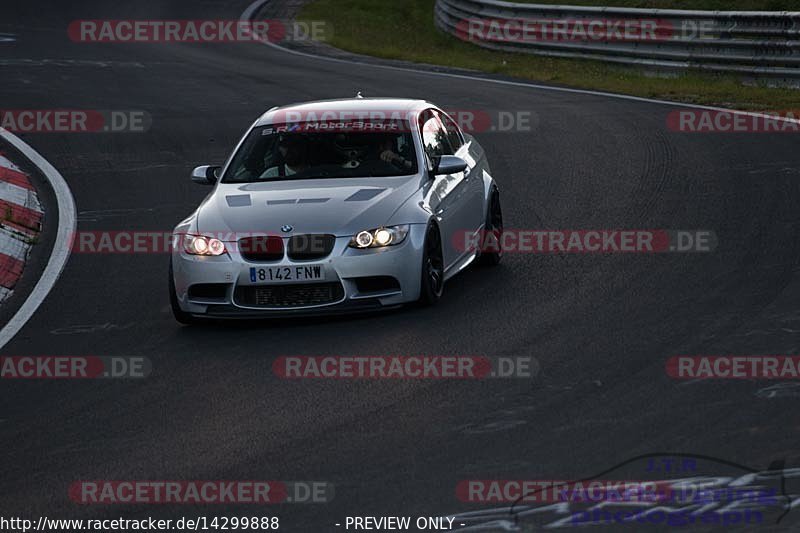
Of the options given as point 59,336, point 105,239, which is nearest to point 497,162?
point 105,239

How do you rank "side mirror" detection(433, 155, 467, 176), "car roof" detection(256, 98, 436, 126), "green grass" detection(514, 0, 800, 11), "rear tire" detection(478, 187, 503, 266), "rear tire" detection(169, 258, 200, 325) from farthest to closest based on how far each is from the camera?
"green grass" detection(514, 0, 800, 11)
"rear tire" detection(478, 187, 503, 266)
"car roof" detection(256, 98, 436, 126)
"side mirror" detection(433, 155, 467, 176)
"rear tire" detection(169, 258, 200, 325)

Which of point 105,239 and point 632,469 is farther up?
point 632,469

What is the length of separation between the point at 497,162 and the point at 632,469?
33.6 ft

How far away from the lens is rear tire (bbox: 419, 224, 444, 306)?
1007 cm

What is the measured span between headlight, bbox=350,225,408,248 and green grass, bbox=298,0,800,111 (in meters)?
10.9

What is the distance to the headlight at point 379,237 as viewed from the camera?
32.5 ft

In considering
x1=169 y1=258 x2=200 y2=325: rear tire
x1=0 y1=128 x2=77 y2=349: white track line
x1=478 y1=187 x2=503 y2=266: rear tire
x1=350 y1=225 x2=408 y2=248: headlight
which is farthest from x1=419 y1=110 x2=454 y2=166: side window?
x1=0 y1=128 x2=77 y2=349: white track line

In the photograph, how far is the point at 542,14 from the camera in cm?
2667

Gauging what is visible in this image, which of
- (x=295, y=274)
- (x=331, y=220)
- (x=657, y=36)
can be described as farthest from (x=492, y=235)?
(x=657, y=36)

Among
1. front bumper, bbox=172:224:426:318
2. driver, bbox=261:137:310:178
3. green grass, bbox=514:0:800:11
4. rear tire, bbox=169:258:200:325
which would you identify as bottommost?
rear tire, bbox=169:258:200:325

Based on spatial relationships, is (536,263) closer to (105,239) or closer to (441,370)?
(441,370)

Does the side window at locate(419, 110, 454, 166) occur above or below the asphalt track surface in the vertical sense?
above

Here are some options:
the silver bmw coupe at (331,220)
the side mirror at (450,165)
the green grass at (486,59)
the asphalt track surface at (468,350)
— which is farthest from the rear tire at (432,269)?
the green grass at (486,59)

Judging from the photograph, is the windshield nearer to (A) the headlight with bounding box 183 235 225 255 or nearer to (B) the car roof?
(B) the car roof
